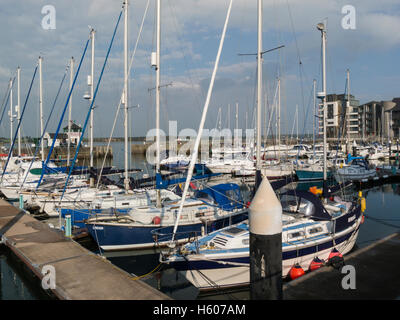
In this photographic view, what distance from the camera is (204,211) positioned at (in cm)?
1611

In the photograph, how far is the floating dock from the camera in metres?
8.47

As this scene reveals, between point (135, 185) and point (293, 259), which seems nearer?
point (293, 259)

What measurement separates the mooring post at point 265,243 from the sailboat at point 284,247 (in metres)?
4.41

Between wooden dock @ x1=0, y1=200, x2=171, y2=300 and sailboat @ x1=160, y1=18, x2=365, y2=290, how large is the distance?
179 cm

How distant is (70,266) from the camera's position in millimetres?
10641

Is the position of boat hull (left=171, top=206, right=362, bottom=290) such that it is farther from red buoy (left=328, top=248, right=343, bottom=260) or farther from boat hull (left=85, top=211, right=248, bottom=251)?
boat hull (left=85, top=211, right=248, bottom=251)

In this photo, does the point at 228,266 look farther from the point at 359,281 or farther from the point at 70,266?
the point at 70,266

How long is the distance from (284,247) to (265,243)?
5775 mm

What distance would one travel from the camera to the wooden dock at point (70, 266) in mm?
8617

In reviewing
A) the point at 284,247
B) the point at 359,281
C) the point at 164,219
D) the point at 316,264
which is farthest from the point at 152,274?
the point at 359,281

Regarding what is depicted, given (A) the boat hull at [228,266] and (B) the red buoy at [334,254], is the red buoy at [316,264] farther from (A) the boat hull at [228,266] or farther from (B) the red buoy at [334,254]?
(B) the red buoy at [334,254]
